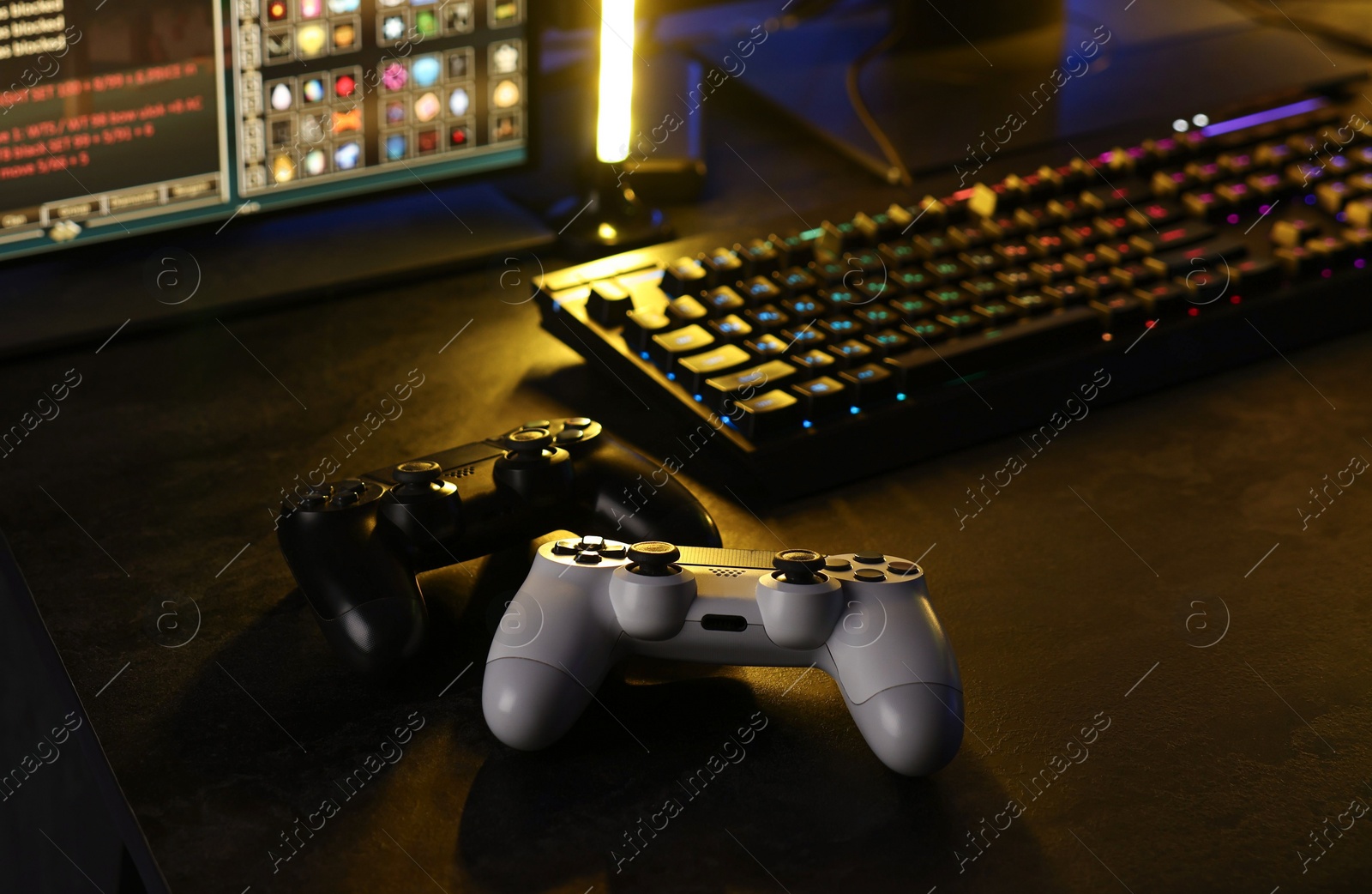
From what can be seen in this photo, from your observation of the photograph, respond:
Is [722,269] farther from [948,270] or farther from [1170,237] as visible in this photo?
[1170,237]

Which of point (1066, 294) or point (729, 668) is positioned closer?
point (729, 668)

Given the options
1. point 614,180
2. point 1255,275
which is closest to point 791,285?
point 614,180

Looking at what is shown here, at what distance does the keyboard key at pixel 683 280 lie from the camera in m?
0.93

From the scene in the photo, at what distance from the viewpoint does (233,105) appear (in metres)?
0.95

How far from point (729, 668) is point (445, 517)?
160 mm

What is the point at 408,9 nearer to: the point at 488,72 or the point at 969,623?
the point at 488,72

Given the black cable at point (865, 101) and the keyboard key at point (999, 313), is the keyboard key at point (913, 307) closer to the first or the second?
the keyboard key at point (999, 313)

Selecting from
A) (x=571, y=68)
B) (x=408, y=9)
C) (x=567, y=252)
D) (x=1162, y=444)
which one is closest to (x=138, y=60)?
(x=408, y=9)

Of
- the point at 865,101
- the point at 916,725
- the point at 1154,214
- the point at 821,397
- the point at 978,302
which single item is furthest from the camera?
the point at 865,101

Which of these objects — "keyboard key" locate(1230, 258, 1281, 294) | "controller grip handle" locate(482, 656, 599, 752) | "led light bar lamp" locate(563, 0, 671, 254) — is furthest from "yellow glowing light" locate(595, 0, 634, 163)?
"controller grip handle" locate(482, 656, 599, 752)

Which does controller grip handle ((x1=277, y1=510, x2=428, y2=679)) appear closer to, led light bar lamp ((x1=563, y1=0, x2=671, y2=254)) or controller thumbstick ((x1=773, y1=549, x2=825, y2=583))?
controller thumbstick ((x1=773, y1=549, x2=825, y2=583))

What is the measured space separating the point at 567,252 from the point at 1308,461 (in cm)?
54

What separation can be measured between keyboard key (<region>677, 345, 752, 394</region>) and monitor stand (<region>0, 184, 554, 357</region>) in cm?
25

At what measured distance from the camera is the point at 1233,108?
46.2 inches
